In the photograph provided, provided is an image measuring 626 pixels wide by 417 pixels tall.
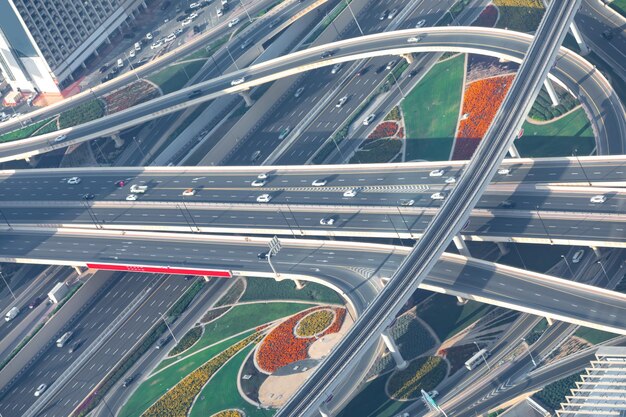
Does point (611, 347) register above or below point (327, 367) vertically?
below

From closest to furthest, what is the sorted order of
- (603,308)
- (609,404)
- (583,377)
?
(609,404), (583,377), (603,308)

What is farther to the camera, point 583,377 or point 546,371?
point 546,371

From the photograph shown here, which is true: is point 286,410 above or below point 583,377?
above

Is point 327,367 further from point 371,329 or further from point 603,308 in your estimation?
point 603,308

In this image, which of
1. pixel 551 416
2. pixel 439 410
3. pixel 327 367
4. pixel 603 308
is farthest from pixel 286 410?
pixel 603 308

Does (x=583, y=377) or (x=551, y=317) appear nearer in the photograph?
(x=583, y=377)

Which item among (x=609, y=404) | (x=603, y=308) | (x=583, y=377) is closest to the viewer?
(x=609, y=404)

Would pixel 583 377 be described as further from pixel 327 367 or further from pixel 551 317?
pixel 327 367

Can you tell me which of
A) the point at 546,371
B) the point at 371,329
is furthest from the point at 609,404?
the point at 371,329

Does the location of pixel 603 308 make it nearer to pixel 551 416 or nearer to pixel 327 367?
pixel 551 416
